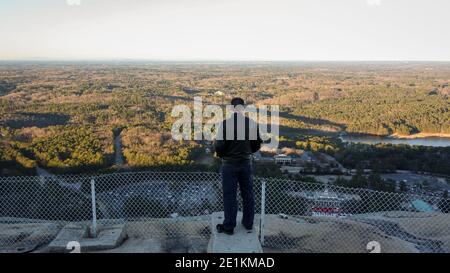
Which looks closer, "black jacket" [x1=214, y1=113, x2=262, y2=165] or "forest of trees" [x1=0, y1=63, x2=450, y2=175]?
"black jacket" [x1=214, y1=113, x2=262, y2=165]

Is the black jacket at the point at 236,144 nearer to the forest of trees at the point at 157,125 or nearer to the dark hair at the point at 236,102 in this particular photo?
the dark hair at the point at 236,102

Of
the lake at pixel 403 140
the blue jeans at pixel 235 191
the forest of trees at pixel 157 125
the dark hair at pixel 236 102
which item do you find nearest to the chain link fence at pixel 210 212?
the blue jeans at pixel 235 191

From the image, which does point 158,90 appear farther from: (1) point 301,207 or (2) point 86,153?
(1) point 301,207

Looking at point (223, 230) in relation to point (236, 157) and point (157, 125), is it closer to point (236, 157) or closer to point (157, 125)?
point (236, 157)

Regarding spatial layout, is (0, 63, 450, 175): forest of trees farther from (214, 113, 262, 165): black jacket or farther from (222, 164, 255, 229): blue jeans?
(214, 113, 262, 165): black jacket

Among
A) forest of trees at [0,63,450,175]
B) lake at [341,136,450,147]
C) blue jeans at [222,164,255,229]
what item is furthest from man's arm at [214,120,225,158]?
lake at [341,136,450,147]

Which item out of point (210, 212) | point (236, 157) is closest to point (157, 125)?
point (210, 212)

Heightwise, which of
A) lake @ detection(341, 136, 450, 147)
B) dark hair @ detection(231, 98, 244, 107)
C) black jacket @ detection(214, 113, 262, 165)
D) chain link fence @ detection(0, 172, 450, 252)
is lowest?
lake @ detection(341, 136, 450, 147)
